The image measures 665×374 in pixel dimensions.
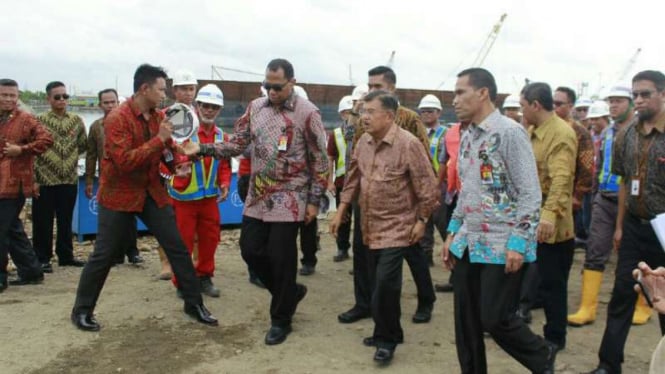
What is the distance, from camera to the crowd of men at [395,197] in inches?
140

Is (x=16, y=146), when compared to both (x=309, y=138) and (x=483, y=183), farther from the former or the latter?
(x=483, y=183)

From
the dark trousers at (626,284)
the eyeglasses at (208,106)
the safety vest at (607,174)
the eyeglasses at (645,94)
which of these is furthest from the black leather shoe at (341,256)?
the eyeglasses at (645,94)

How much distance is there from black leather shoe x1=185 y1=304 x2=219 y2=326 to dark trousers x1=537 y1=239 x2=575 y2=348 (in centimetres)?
262

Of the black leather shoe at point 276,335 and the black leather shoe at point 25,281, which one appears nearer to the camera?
the black leather shoe at point 276,335

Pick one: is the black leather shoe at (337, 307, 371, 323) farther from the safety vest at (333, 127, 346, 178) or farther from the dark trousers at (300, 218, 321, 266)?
the safety vest at (333, 127, 346, 178)

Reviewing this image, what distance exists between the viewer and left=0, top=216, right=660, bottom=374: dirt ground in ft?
14.2

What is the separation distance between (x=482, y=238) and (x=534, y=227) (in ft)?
0.95

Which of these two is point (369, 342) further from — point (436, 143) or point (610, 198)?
point (436, 143)

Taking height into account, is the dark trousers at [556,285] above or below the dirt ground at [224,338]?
above

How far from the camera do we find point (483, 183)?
11.7ft

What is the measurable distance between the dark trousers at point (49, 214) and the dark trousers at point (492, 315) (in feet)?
16.4

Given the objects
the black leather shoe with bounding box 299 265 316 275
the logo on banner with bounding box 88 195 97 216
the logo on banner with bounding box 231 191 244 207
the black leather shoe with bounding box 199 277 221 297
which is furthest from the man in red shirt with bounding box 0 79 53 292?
the logo on banner with bounding box 231 191 244 207

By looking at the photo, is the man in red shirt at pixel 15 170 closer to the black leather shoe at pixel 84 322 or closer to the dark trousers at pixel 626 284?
the black leather shoe at pixel 84 322

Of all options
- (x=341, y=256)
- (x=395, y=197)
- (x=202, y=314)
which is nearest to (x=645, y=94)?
(x=395, y=197)
